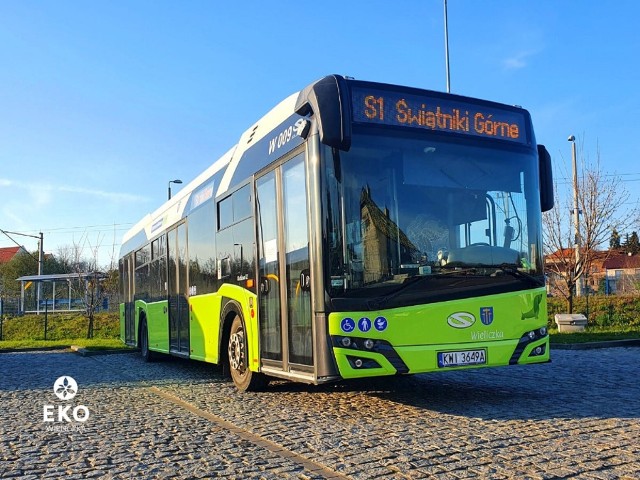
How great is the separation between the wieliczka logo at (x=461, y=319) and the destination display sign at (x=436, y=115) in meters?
2.00

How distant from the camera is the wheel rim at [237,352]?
9.03 metres

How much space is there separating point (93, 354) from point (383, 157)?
1433 cm

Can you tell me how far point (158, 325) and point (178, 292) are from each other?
2173mm

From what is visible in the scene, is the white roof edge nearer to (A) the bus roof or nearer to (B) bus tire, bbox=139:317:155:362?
(A) the bus roof

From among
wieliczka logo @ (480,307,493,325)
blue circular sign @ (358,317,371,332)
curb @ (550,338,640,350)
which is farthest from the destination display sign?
curb @ (550,338,640,350)

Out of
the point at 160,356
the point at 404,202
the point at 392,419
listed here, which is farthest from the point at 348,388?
the point at 160,356

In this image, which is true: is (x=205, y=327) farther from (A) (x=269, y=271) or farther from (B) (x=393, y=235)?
(B) (x=393, y=235)

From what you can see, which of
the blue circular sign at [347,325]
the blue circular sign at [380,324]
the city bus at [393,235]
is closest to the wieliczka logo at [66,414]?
the city bus at [393,235]

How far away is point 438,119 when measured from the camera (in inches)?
290

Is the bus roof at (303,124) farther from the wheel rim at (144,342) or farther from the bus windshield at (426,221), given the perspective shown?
the wheel rim at (144,342)

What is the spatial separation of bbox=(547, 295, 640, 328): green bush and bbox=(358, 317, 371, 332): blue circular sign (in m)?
18.8

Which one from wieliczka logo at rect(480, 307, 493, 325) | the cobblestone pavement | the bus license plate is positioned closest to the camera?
the cobblestone pavement

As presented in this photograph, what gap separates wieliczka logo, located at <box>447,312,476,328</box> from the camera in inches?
272

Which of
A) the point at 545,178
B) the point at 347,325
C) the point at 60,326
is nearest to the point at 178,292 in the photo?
the point at 347,325
